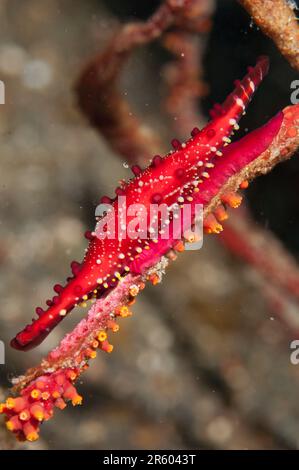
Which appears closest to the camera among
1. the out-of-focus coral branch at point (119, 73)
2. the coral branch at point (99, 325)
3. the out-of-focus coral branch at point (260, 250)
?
the coral branch at point (99, 325)

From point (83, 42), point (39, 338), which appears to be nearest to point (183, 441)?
point (39, 338)

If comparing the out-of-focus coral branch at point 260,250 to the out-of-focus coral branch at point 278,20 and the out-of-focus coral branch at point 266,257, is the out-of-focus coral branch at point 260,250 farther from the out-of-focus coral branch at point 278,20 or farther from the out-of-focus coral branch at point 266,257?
the out-of-focus coral branch at point 278,20

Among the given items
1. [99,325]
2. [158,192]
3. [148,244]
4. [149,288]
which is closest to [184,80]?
[158,192]

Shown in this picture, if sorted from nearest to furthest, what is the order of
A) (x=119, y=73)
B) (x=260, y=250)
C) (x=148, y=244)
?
(x=148, y=244)
(x=119, y=73)
(x=260, y=250)

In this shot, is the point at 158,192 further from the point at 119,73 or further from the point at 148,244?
the point at 119,73

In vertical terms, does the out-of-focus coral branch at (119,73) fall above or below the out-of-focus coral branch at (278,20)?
above

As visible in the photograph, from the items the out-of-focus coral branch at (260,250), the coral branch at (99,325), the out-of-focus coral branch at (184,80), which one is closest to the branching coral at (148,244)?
the coral branch at (99,325)

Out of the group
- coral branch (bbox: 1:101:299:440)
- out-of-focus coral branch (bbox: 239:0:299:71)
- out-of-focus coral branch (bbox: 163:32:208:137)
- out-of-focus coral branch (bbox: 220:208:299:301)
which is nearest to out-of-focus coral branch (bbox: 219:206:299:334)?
out-of-focus coral branch (bbox: 220:208:299:301)
